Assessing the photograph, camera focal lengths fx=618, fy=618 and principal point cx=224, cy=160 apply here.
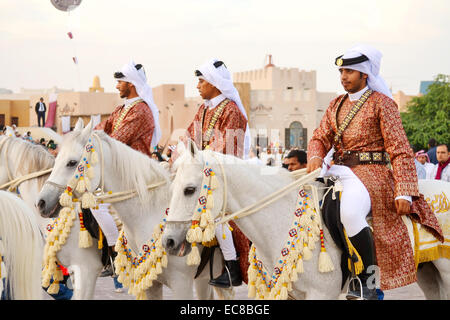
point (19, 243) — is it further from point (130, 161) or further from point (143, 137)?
point (143, 137)

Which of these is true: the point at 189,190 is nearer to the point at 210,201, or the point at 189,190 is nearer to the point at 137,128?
the point at 210,201

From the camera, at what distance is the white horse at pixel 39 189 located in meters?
6.02

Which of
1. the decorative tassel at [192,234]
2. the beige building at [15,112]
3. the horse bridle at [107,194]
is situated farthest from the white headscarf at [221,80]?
the beige building at [15,112]

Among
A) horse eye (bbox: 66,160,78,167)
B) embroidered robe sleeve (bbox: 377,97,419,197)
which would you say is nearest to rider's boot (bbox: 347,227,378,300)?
embroidered robe sleeve (bbox: 377,97,419,197)

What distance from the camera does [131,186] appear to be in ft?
18.6

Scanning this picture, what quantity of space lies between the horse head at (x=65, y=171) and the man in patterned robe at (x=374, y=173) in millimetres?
2059

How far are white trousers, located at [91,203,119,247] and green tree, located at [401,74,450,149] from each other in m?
36.9

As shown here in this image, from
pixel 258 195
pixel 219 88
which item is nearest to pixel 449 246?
pixel 258 195

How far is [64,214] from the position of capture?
6.15m

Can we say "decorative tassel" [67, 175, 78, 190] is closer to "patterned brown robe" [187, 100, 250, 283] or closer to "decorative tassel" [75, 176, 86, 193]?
"decorative tassel" [75, 176, 86, 193]

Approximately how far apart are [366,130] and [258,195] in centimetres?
105

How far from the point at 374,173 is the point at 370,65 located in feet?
2.89

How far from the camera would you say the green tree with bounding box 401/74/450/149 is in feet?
136

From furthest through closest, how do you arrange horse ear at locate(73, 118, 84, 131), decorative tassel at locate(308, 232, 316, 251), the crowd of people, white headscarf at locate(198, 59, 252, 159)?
1. the crowd of people
2. white headscarf at locate(198, 59, 252, 159)
3. horse ear at locate(73, 118, 84, 131)
4. decorative tassel at locate(308, 232, 316, 251)
